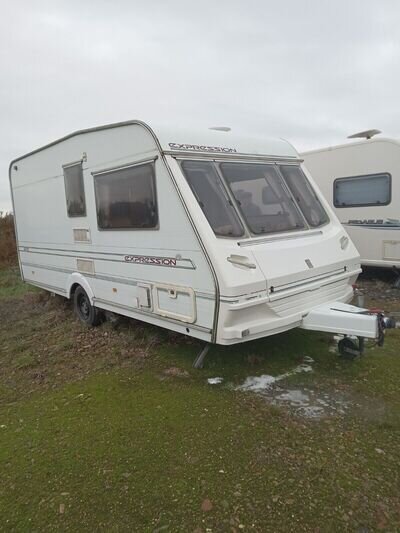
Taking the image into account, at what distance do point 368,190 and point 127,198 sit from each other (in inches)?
204

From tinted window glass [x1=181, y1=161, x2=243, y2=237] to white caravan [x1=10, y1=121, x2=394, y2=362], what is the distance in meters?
0.01

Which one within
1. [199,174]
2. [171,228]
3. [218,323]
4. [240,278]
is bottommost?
[218,323]

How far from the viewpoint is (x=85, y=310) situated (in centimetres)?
657

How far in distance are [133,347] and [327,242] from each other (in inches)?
103

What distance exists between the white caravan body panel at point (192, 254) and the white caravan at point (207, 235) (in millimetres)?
12

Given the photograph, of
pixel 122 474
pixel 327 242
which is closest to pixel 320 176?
pixel 327 242

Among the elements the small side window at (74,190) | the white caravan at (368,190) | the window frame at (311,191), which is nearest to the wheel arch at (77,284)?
the small side window at (74,190)

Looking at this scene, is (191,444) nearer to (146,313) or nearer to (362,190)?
(146,313)

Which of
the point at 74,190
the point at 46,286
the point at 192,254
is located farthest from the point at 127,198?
the point at 46,286

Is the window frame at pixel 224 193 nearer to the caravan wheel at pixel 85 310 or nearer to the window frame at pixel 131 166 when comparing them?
the window frame at pixel 131 166

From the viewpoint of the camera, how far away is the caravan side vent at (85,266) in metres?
5.90

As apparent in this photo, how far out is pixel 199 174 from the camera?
4.36 m

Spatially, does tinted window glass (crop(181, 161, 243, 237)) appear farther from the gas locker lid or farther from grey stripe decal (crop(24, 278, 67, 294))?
grey stripe decal (crop(24, 278, 67, 294))

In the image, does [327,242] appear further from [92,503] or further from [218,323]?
[92,503]
